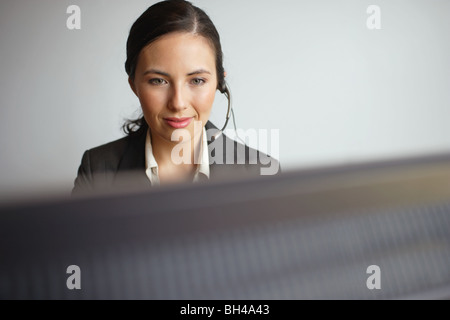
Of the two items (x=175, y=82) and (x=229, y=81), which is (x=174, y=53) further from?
(x=229, y=81)

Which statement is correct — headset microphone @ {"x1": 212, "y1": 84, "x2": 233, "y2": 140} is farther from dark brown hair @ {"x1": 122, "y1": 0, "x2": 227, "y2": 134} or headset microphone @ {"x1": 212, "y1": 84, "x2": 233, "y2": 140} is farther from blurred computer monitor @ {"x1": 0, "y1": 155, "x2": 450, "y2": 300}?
blurred computer monitor @ {"x1": 0, "y1": 155, "x2": 450, "y2": 300}

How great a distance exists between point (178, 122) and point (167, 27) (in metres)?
0.19

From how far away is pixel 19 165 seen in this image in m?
1.10

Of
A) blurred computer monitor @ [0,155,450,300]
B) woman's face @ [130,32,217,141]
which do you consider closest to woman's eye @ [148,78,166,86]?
woman's face @ [130,32,217,141]

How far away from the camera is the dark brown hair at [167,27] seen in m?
0.89

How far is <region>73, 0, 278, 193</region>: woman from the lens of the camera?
2.84 ft

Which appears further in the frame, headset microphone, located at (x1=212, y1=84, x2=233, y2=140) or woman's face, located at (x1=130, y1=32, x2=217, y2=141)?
headset microphone, located at (x1=212, y1=84, x2=233, y2=140)

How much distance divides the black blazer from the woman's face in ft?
0.22

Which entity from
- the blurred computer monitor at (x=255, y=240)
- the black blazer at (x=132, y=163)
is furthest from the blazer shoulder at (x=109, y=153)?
the blurred computer monitor at (x=255, y=240)

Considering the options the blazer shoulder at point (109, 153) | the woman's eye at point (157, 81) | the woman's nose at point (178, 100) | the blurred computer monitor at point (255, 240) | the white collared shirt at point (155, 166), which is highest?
the woman's eye at point (157, 81)

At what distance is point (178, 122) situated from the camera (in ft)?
2.93

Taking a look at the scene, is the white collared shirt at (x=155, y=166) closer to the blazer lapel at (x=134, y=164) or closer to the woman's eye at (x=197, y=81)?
the blazer lapel at (x=134, y=164)

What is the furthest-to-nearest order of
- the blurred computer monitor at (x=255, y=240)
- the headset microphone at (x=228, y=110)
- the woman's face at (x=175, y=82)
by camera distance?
the headset microphone at (x=228, y=110) → the woman's face at (x=175, y=82) → the blurred computer monitor at (x=255, y=240)

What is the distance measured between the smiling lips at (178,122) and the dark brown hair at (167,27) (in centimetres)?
9
